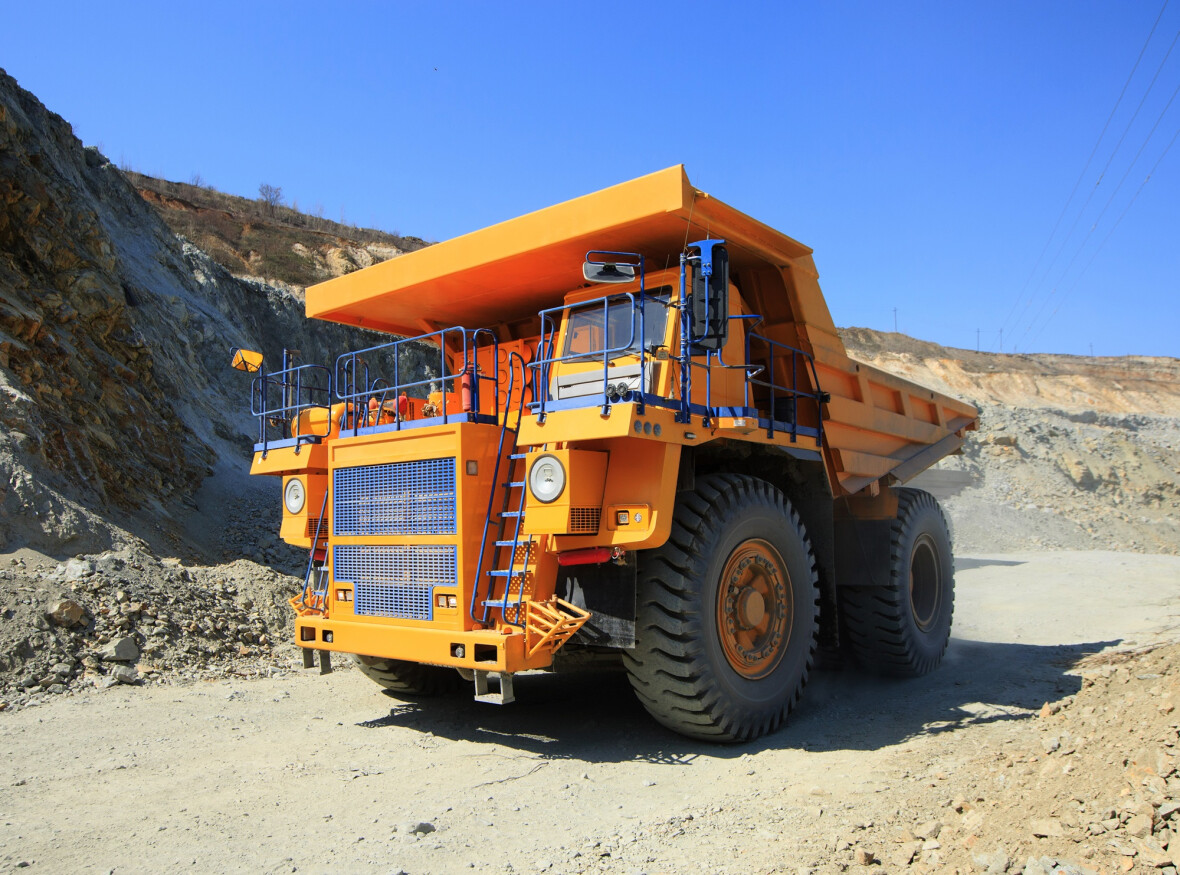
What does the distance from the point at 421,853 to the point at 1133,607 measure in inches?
393

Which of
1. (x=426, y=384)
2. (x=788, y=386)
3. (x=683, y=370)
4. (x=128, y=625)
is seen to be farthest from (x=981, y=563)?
(x=128, y=625)

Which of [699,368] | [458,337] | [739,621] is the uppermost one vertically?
[458,337]

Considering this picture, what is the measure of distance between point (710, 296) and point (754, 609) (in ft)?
6.74

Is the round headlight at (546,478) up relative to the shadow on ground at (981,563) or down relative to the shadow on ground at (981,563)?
up

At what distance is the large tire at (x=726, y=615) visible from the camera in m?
5.12

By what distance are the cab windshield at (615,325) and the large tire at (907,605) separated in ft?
10.9

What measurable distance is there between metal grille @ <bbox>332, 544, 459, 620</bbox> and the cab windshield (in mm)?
1619

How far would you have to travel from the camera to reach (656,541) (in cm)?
493

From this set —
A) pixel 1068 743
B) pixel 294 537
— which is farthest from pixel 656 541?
pixel 294 537

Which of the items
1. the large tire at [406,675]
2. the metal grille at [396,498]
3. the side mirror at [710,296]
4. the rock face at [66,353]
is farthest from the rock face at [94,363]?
the side mirror at [710,296]

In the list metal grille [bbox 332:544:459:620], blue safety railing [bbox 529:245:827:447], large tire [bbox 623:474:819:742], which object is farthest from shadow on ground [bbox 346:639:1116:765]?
blue safety railing [bbox 529:245:827:447]

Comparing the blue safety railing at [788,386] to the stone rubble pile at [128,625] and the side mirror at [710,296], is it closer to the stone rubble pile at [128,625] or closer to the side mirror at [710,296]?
the side mirror at [710,296]

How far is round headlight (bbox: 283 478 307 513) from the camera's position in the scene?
21.4ft

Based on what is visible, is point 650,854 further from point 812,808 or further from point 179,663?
point 179,663
